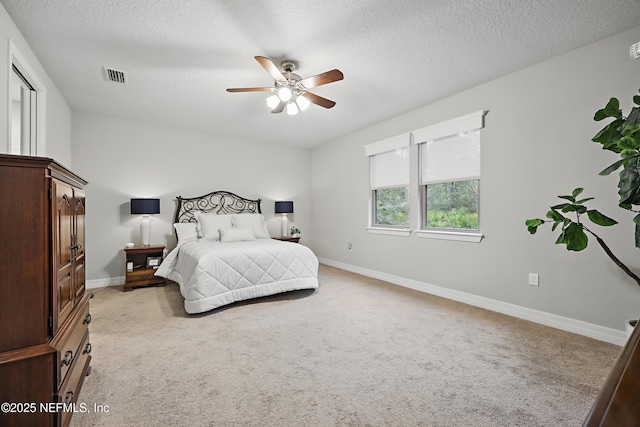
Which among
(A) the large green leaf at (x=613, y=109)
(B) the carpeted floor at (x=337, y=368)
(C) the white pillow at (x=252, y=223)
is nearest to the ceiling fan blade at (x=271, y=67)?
(B) the carpeted floor at (x=337, y=368)

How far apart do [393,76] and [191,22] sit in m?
2.02

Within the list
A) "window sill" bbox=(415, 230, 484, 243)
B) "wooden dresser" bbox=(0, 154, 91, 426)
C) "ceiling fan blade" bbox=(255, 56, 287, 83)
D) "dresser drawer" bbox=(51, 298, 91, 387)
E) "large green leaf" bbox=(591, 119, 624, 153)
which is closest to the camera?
"wooden dresser" bbox=(0, 154, 91, 426)

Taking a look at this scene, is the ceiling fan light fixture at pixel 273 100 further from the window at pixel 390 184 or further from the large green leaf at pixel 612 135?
the large green leaf at pixel 612 135

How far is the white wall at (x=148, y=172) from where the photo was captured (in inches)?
175

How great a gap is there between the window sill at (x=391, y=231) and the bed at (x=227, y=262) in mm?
1290

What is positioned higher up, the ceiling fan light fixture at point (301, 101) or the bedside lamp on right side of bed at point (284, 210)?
the ceiling fan light fixture at point (301, 101)

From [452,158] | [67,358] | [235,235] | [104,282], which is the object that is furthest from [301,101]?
[104,282]

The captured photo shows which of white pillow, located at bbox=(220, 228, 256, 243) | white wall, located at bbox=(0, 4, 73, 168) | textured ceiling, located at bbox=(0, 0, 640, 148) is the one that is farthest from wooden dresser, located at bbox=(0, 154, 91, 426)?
white pillow, located at bbox=(220, 228, 256, 243)

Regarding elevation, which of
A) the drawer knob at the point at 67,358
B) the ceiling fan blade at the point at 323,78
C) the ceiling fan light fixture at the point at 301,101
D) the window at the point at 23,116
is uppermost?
the ceiling fan blade at the point at 323,78

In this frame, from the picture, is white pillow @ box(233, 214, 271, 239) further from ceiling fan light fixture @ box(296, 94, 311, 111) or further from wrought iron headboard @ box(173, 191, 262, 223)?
ceiling fan light fixture @ box(296, 94, 311, 111)

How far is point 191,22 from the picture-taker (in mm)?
2396

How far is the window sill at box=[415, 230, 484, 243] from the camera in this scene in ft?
11.6

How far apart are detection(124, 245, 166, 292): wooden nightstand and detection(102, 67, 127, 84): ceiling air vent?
2214 mm

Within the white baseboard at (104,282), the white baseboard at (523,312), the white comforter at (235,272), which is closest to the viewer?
the white baseboard at (523,312)
